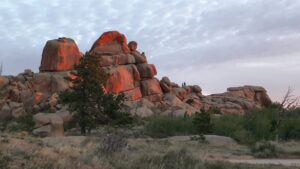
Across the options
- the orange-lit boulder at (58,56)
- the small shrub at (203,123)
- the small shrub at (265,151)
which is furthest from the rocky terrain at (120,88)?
the small shrub at (265,151)

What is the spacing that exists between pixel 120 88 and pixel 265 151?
5604 cm

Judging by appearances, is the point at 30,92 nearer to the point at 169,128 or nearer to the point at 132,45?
the point at 132,45

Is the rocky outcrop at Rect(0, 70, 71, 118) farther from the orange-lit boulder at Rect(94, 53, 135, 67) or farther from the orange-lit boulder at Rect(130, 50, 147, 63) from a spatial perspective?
the orange-lit boulder at Rect(130, 50, 147, 63)

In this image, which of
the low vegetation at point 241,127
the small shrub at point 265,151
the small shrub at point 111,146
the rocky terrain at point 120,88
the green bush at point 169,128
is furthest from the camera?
the rocky terrain at point 120,88

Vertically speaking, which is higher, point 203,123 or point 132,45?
point 132,45

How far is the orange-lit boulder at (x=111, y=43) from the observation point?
8788 cm

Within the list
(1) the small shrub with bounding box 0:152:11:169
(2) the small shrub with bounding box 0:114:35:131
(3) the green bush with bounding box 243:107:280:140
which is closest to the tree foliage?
(3) the green bush with bounding box 243:107:280:140

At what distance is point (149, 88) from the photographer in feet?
283

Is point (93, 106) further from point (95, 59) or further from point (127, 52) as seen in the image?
point (127, 52)

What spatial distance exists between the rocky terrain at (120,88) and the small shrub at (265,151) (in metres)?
36.8

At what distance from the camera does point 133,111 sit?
70.7 m

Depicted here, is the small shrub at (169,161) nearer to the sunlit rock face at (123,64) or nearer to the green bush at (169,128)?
the green bush at (169,128)

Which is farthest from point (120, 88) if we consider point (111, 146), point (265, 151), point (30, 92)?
point (111, 146)

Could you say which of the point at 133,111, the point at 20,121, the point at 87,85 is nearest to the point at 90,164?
the point at 87,85
